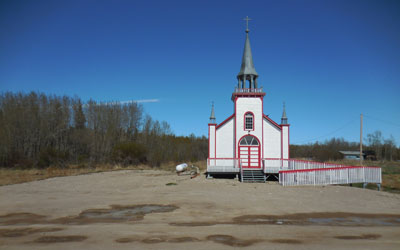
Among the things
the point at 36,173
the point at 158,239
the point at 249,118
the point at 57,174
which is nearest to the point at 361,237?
the point at 158,239

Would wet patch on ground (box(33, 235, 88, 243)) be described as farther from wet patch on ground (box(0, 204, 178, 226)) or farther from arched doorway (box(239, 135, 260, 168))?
arched doorway (box(239, 135, 260, 168))

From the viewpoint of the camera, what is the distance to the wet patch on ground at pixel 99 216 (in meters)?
9.20

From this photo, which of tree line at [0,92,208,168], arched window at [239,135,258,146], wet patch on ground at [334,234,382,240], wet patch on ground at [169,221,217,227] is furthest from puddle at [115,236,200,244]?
tree line at [0,92,208,168]

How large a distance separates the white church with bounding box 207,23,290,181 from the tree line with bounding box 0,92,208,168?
2085 cm

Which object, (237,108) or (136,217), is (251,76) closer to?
(237,108)

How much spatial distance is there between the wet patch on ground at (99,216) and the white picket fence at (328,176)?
→ 9823mm

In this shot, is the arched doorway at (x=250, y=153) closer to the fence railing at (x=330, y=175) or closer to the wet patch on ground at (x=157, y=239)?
the fence railing at (x=330, y=175)

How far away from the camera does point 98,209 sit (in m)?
11.2

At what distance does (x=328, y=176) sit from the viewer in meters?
18.5

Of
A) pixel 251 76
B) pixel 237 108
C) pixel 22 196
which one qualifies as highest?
pixel 251 76

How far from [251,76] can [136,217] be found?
1927 centimetres

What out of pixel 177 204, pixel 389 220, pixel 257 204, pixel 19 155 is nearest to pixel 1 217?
pixel 177 204

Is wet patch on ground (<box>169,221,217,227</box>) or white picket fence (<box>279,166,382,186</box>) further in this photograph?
white picket fence (<box>279,166,382,186</box>)

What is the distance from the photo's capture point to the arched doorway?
24719 mm
